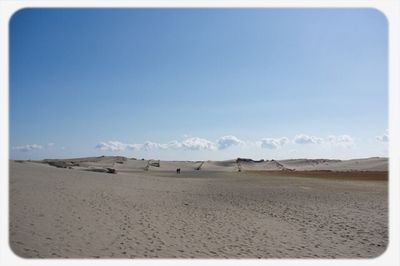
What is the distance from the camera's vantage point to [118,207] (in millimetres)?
14664

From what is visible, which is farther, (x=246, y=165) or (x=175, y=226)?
(x=246, y=165)

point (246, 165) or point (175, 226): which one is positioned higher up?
point (175, 226)

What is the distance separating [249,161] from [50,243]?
3497 inches

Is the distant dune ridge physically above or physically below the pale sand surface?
below

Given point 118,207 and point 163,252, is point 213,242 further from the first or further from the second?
point 118,207

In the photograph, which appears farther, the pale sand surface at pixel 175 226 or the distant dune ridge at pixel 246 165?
the distant dune ridge at pixel 246 165

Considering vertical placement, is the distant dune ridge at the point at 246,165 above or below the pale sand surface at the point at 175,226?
below

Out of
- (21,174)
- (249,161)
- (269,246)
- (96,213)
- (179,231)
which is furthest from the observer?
(249,161)

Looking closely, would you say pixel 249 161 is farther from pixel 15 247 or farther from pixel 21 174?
pixel 15 247

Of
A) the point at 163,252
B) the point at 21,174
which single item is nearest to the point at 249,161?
the point at 21,174

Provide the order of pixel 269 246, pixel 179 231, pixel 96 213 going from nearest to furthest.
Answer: pixel 269 246 → pixel 179 231 → pixel 96 213

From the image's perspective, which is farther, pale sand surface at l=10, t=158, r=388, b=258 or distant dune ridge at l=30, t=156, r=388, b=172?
distant dune ridge at l=30, t=156, r=388, b=172

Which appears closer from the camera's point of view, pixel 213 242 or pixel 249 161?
pixel 213 242
